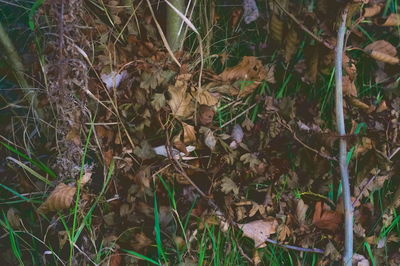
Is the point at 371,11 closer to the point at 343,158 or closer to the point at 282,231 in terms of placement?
the point at 343,158

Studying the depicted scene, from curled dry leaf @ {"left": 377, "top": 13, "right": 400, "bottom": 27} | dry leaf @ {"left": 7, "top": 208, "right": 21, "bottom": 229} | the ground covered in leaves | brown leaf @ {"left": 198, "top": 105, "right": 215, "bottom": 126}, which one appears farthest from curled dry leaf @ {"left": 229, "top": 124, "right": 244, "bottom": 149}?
dry leaf @ {"left": 7, "top": 208, "right": 21, "bottom": 229}

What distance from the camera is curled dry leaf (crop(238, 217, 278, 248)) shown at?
1.80 m

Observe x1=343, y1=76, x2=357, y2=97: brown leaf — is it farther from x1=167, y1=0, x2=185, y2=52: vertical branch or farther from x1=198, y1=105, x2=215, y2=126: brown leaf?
x1=167, y1=0, x2=185, y2=52: vertical branch

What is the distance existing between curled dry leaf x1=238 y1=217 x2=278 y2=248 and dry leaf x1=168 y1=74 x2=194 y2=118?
489mm

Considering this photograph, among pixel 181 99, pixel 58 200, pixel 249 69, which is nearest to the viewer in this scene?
pixel 58 200

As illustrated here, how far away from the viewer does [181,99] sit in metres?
1.88

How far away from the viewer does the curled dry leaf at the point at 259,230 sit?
180 centimetres

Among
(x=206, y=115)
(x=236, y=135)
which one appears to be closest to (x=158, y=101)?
(x=206, y=115)

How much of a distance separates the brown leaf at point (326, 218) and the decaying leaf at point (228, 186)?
33 centimetres

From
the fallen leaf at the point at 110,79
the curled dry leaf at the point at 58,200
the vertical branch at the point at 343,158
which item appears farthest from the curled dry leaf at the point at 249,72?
the curled dry leaf at the point at 58,200

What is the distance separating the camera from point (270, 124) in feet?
6.28

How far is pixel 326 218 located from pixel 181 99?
2.38 feet

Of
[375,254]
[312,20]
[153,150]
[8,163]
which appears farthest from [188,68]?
[375,254]

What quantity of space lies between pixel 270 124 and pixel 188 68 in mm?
407
